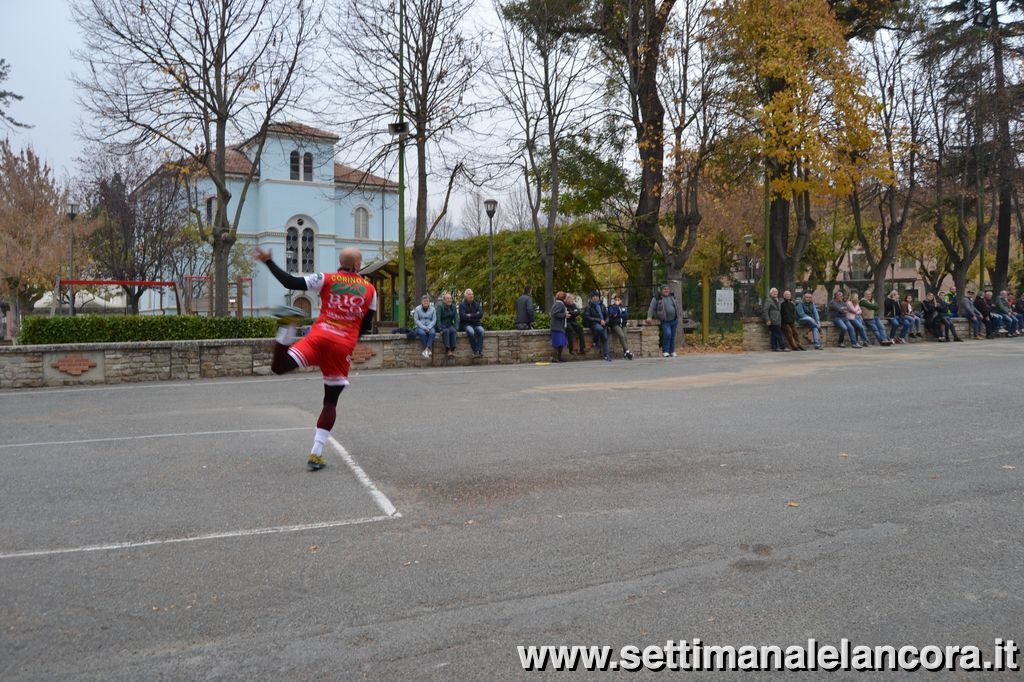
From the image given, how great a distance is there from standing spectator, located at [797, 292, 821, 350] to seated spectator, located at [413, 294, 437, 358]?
11.5 meters

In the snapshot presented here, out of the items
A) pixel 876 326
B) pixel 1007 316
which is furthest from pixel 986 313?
pixel 876 326

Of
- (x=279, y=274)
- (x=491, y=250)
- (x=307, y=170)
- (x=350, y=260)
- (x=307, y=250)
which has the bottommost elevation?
(x=279, y=274)

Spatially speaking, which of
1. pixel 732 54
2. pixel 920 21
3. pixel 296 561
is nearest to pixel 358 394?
pixel 296 561

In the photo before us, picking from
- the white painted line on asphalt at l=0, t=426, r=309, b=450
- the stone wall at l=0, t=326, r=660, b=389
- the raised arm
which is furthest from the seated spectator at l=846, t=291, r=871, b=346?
the raised arm

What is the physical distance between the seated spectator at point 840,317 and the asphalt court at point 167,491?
1907 centimetres

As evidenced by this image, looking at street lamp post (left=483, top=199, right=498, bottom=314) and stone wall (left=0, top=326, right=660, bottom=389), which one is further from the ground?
street lamp post (left=483, top=199, right=498, bottom=314)

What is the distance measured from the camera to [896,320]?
24.6 meters

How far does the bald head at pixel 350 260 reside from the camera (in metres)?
6.94

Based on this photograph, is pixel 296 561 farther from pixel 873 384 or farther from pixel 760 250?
pixel 760 250

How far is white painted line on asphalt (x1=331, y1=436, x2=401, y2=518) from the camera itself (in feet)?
17.9

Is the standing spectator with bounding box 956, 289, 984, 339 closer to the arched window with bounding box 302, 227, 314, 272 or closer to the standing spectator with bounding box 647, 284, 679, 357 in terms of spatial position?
the standing spectator with bounding box 647, 284, 679, 357

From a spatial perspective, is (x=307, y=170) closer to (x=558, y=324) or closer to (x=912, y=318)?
(x=558, y=324)

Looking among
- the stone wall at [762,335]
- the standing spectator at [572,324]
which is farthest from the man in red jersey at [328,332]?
the stone wall at [762,335]

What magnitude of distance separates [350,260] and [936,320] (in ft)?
80.4
